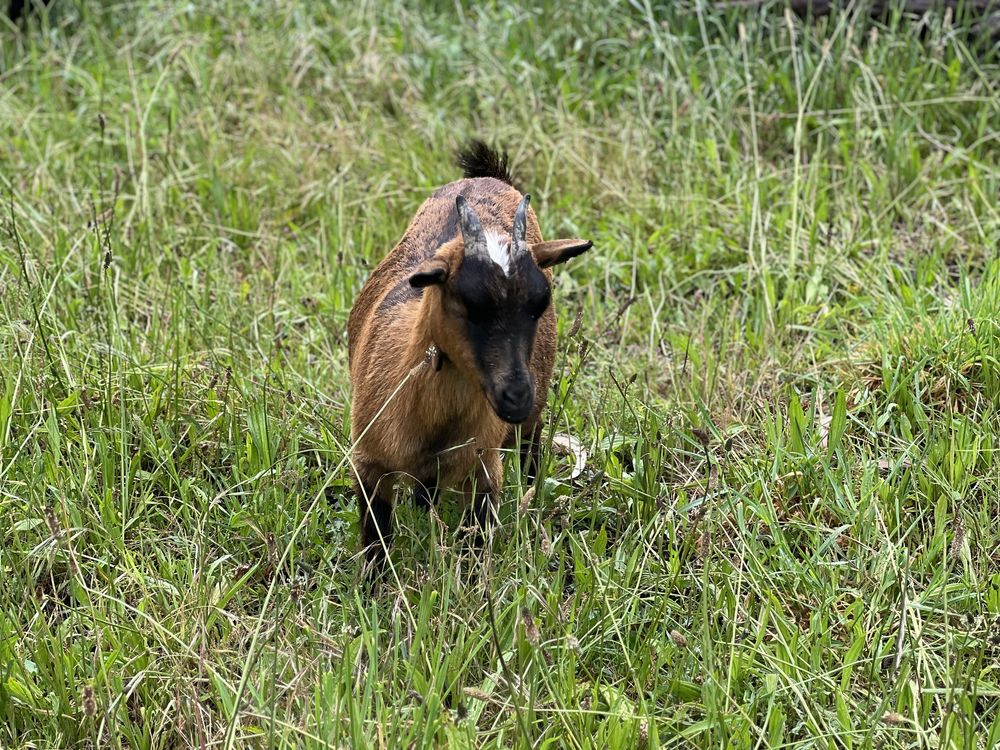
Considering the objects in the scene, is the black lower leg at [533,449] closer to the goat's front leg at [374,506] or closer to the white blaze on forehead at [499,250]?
the goat's front leg at [374,506]

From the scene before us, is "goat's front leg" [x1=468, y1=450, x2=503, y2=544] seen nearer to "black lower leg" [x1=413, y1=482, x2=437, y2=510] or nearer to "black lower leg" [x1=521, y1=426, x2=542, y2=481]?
"black lower leg" [x1=413, y1=482, x2=437, y2=510]

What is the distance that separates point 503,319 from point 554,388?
1349 millimetres

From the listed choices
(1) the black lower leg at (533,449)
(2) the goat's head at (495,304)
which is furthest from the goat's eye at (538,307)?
(1) the black lower leg at (533,449)

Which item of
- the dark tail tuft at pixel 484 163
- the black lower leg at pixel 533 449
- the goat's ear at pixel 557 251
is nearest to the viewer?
the goat's ear at pixel 557 251

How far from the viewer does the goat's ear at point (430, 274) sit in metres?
3.30

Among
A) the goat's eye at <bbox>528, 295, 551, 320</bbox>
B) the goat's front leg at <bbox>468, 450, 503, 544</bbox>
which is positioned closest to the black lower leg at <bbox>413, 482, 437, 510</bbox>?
the goat's front leg at <bbox>468, 450, 503, 544</bbox>

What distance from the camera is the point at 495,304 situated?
3.29 meters

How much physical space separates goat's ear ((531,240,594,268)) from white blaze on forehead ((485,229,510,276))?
0.71ft

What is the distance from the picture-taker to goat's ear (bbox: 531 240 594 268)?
11.7ft

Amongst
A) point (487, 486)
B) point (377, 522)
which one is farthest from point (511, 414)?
point (377, 522)

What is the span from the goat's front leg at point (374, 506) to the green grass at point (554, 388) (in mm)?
93

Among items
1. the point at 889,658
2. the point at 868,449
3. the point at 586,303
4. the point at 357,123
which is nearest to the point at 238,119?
the point at 357,123

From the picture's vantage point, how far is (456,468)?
12.6 feet

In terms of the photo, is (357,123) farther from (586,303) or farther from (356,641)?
(356,641)
